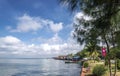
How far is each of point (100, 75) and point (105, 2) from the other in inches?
797

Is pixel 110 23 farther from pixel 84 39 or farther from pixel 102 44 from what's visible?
pixel 102 44

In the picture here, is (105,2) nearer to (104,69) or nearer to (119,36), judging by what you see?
(119,36)

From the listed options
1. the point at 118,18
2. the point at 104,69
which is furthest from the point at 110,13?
the point at 104,69

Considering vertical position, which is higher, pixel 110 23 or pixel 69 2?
pixel 69 2

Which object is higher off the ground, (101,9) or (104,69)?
(101,9)

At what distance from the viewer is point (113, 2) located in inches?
232

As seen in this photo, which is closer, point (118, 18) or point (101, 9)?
point (118, 18)

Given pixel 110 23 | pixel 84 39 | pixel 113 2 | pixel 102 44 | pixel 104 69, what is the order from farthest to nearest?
pixel 104 69 < pixel 102 44 < pixel 84 39 < pixel 110 23 < pixel 113 2

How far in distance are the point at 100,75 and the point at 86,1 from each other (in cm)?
2032

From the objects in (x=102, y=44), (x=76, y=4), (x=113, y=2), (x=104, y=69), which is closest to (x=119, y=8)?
(x=113, y=2)

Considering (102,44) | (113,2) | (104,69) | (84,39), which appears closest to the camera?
(113,2)

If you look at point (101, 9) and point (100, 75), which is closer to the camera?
point (101, 9)

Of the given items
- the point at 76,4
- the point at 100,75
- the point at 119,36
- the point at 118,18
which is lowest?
the point at 100,75

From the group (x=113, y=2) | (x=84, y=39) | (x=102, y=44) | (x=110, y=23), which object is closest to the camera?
(x=113, y=2)
